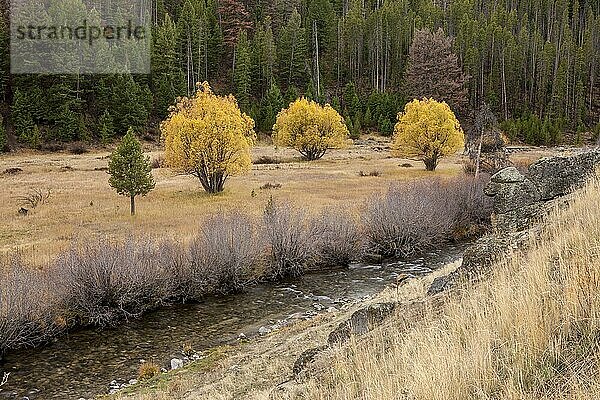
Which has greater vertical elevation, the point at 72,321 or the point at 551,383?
the point at 551,383

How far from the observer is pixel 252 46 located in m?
96.1

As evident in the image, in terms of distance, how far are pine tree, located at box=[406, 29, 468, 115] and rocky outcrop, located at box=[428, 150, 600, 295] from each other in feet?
255

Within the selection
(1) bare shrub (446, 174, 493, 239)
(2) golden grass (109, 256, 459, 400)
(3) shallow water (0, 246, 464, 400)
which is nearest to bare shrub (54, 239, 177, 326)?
(3) shallow water (0, 246, 464, 400)

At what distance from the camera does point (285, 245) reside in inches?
1053

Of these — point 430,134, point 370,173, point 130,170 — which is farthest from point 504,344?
point 430,134

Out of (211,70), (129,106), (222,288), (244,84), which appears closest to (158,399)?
(222,288)

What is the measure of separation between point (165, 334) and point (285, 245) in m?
8.30

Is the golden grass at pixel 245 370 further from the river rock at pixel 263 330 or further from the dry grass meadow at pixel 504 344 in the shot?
the dry grass meadow at pixel 504 344

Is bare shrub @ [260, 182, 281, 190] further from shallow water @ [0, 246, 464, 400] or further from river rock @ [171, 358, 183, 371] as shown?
river rock @ [171, 358, 183, 371]

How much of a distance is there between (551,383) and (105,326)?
1834 cm

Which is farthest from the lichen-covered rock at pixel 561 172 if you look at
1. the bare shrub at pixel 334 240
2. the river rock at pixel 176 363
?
the bare shrub at pixel 334 240

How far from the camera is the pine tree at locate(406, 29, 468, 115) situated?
92812 mm

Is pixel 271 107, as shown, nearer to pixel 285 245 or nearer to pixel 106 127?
pixel 106 127

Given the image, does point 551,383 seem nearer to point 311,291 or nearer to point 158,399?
point 158,399
